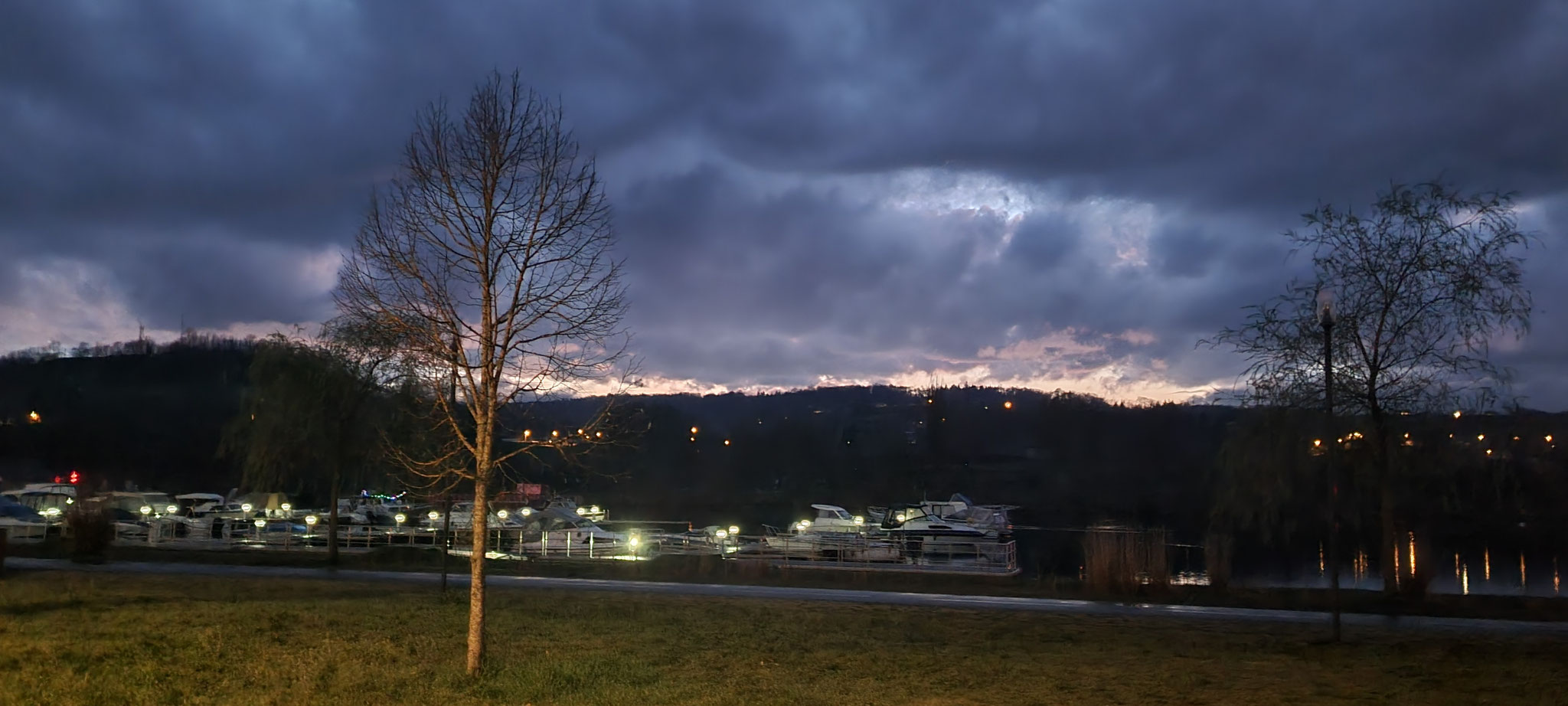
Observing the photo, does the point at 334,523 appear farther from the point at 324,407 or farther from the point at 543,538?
the point at 543,538

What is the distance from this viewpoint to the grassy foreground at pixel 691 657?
10070 mm

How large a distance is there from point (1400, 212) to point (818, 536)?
72.0 feet

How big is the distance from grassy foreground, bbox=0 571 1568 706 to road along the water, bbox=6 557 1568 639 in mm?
1521

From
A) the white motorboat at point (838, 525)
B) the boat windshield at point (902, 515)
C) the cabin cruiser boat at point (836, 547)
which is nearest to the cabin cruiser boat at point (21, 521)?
the cabin cruiser boat at point (836, 547)

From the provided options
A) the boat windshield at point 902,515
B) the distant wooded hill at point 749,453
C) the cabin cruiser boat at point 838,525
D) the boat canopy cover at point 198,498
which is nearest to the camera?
the cabin cruiser boat at point 838,525

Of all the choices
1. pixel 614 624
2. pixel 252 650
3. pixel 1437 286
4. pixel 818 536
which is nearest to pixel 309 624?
pixel 252 650

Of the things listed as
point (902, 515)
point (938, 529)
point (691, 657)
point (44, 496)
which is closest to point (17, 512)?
point (44, 496)

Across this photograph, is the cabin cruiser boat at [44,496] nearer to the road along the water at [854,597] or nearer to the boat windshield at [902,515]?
the road along the water at [854,597]

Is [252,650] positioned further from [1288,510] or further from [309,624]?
[1288,510]

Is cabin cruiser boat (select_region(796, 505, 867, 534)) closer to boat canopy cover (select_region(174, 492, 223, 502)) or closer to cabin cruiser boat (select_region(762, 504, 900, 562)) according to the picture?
cabin cruiser boat (select_region(762, 504, 900, 562))

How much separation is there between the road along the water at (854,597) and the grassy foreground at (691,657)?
4.99 feet

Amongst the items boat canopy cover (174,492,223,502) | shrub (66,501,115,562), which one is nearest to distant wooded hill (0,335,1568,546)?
boat canopy cover (174,492,223,502)

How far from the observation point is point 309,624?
14.4 meters

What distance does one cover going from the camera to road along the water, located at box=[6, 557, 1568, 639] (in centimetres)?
1738
